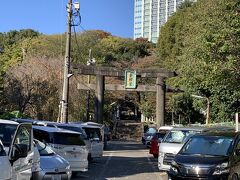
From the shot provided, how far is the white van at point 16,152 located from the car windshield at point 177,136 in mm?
10782

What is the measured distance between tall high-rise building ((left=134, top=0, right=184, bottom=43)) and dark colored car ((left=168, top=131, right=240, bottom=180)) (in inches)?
2999

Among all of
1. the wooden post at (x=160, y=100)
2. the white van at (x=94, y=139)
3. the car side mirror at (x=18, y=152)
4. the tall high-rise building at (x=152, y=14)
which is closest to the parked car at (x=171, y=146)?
the white van at (x=94, y=139)

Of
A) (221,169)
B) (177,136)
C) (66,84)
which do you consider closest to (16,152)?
(221,169)

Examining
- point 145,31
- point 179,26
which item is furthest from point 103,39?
point 179,26

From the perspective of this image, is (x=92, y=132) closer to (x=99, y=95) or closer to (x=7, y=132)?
(x=7, y=132)

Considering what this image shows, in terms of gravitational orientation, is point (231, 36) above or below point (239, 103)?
above

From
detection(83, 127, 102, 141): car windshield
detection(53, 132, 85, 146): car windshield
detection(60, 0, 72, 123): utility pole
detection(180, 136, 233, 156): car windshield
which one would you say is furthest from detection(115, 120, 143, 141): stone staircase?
detection(180, 136, 233, 156): car windshield

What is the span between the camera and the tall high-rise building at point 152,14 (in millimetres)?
92275

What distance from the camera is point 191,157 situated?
13000mm

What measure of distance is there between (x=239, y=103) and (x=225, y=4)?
831 inches

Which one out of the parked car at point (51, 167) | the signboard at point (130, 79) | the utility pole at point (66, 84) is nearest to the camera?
the parked car at point (51, 167)

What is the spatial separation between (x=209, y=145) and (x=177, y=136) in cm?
605

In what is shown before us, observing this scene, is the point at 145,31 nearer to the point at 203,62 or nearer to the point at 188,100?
the point at 188,100

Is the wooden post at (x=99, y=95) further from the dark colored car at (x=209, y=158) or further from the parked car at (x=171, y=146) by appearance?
the dark colored car at (x=209, y=158)
